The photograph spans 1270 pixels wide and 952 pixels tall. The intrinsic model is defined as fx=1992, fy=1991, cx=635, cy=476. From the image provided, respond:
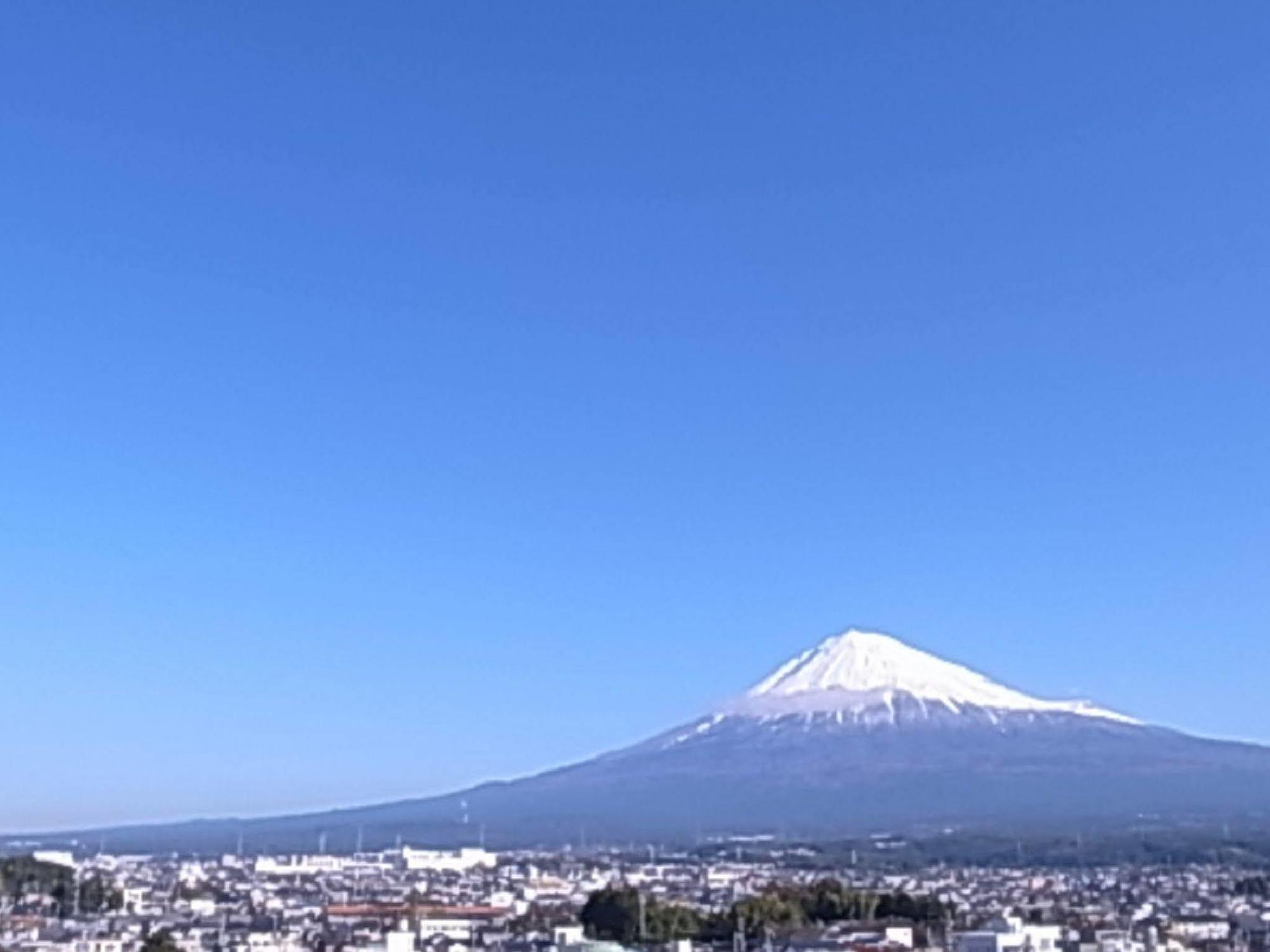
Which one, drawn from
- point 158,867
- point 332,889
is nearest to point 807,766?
point 158,867

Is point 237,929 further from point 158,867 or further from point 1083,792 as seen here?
point 1083,792

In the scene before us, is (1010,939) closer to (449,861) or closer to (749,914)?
(749,914)

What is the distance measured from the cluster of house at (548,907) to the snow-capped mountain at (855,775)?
22.4 metres

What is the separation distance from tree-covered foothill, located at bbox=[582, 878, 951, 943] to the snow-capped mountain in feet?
132

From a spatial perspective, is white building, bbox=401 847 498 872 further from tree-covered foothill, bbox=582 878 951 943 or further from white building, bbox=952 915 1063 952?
white building, bbox=952 915 1063 952

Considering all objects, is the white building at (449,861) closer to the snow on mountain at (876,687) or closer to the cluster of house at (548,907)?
the cluster of house at (548,907)

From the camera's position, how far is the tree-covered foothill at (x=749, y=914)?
23453 mm

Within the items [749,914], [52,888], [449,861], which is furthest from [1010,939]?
[449,861]

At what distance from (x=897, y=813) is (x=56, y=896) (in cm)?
4579

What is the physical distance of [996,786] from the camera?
78062 mm

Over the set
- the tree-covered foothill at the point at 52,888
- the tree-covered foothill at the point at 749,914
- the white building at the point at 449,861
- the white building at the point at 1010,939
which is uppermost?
the white building at the point at 449,861

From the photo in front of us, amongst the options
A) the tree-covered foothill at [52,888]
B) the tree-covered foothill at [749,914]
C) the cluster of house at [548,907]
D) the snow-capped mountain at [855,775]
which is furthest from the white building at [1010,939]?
the snow-capped mountain at [855,775]

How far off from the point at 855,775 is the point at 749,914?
2316 inches

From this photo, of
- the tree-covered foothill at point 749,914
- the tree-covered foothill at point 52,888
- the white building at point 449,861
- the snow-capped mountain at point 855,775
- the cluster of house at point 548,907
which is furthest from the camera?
the snow-capped mountain at point 855,775
